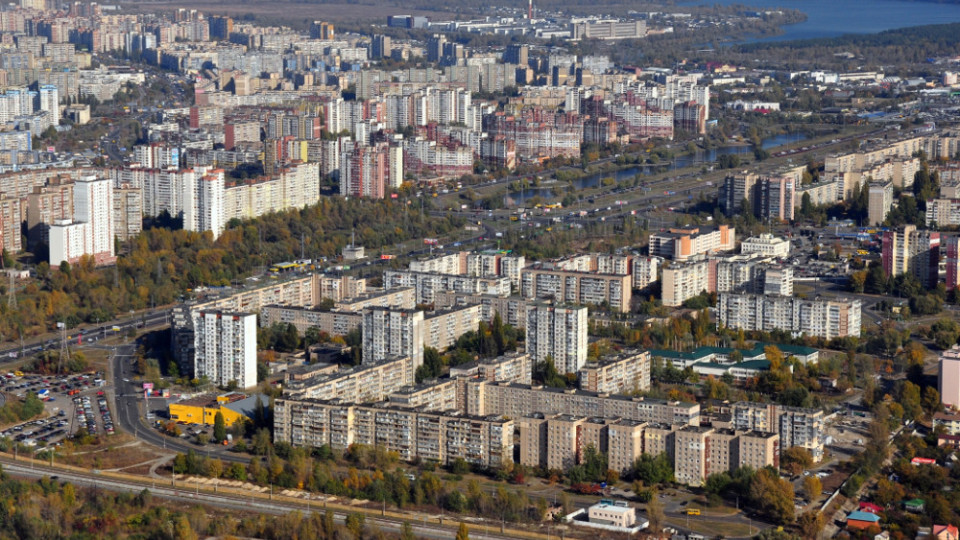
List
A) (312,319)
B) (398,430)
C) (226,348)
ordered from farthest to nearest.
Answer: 1. (312,319)
2. (226,348)
3. (398,430)

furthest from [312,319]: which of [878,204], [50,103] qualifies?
A: [50,103]

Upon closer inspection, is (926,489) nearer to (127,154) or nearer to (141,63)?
(127,154)

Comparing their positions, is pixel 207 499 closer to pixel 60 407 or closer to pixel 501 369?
pixel 60 407

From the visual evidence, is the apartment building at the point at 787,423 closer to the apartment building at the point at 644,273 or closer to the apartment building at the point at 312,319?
the apartment building at the point at 312,319

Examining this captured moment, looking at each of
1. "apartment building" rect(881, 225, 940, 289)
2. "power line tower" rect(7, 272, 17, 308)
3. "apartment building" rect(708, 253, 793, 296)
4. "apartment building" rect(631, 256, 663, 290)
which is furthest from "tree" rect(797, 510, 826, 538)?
"power line tower" rect(7, 272, 17, 308)

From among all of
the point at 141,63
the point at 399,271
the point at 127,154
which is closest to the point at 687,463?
the point at 399,271

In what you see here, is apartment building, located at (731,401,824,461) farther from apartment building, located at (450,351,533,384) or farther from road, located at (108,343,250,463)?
road, located at (108,343,250,463)

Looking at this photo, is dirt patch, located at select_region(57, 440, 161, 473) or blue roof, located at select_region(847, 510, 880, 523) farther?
dirt patch, located at select_region(57, 440, 161, 473)

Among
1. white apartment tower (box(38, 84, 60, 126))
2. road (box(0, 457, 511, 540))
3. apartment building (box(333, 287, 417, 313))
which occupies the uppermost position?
white apartment tower (box(38, 84, 60, 126))
